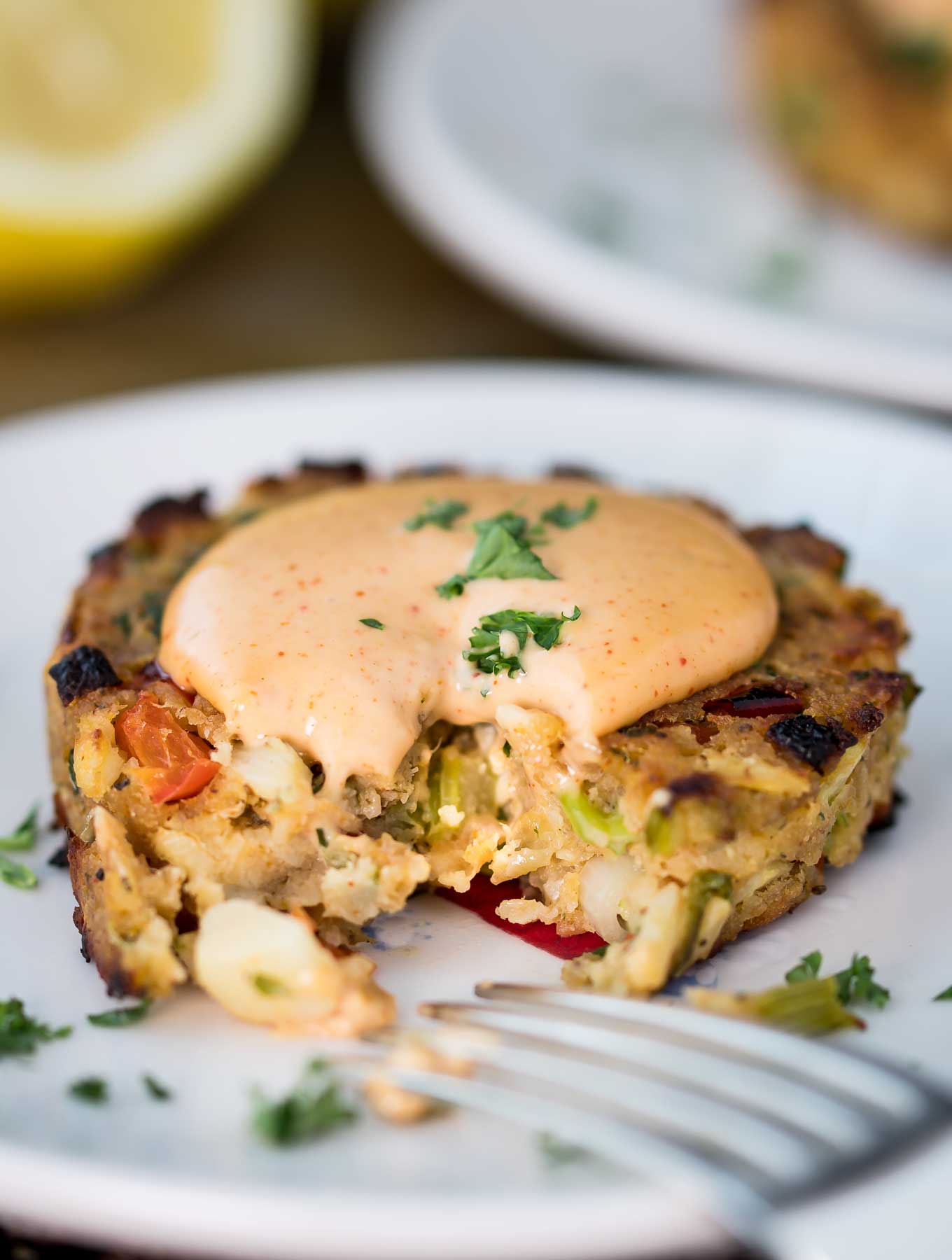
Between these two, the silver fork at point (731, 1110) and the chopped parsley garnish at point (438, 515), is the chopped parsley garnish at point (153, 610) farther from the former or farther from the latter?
the silver fork at point (731, 1110)

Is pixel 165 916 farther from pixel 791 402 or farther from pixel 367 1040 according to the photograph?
pixel 791 402

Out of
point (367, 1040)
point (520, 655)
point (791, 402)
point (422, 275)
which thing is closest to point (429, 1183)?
point (367, 1040)

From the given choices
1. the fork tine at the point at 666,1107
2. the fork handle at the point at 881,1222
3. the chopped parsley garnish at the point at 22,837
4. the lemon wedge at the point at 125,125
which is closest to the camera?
the fork handle at the point at 881,1222

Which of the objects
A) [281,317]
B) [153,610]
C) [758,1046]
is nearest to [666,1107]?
[758,1046]

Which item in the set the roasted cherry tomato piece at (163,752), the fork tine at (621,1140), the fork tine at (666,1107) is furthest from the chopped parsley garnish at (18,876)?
the fork tine at (666,1107)

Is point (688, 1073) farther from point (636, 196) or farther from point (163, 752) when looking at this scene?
point (636, 196)

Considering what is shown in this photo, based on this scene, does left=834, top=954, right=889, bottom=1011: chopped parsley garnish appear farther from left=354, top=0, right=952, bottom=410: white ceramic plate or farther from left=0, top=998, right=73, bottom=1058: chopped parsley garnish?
left=354, top=0, right=952, bottom=410: white ceramic plate
